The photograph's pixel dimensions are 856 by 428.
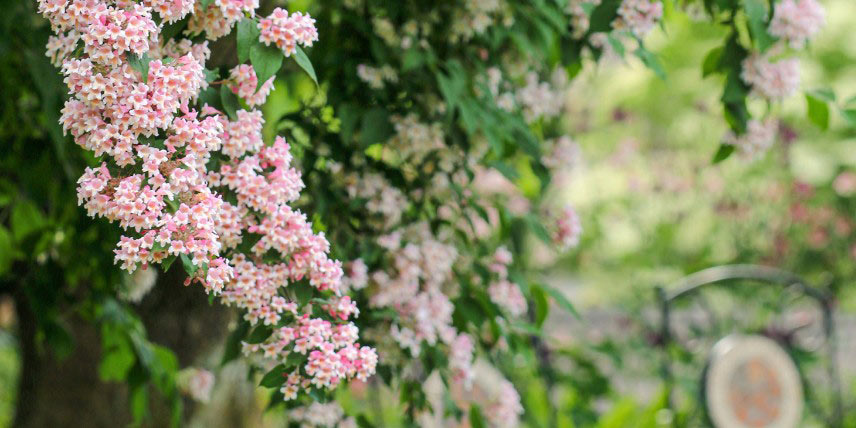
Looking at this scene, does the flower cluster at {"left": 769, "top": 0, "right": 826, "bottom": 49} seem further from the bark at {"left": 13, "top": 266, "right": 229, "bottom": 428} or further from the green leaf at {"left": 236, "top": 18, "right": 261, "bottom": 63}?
the bark at {"left": 13, "top": 266, "right": 229, "bottom": 428}

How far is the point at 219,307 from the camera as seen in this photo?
277 centimetres

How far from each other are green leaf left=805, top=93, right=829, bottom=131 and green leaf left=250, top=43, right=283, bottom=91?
1.18 m

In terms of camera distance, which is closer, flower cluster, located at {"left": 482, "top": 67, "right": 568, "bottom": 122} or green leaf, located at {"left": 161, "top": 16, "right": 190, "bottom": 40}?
green leaf, located at {"left": 161, "top": 16, "right": 190, "bottom": 40}

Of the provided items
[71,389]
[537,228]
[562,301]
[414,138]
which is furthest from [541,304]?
[71,389]

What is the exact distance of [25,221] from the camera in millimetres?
2098

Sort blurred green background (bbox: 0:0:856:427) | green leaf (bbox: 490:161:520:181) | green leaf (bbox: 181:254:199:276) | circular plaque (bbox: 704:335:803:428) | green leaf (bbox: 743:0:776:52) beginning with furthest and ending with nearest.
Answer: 1. blurred green background (bbox: 0:0:856:427)
2. circular plaque (bbox: 704:335:803:428)
3. green leaf (bbox: 490:161:520:181)
4. green leaf (bbox: 743:0:776:52)
5. green leaf (bbox: 181:254:199:276)

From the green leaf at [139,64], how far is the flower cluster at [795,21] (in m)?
1.22

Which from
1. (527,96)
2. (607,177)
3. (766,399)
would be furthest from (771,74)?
(607,177)

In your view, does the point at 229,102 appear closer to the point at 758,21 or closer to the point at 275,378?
the point at 275,378

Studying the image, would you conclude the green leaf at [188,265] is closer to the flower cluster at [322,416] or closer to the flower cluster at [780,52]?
the flower cluster at [322,416]

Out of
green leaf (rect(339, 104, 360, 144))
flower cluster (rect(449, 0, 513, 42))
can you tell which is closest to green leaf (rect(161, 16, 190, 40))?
green leaf (rect(339, 104, 360, 144))

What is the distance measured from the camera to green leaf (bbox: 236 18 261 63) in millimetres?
1288

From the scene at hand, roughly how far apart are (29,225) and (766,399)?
2.82 m

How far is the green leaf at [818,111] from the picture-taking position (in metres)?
1.98
